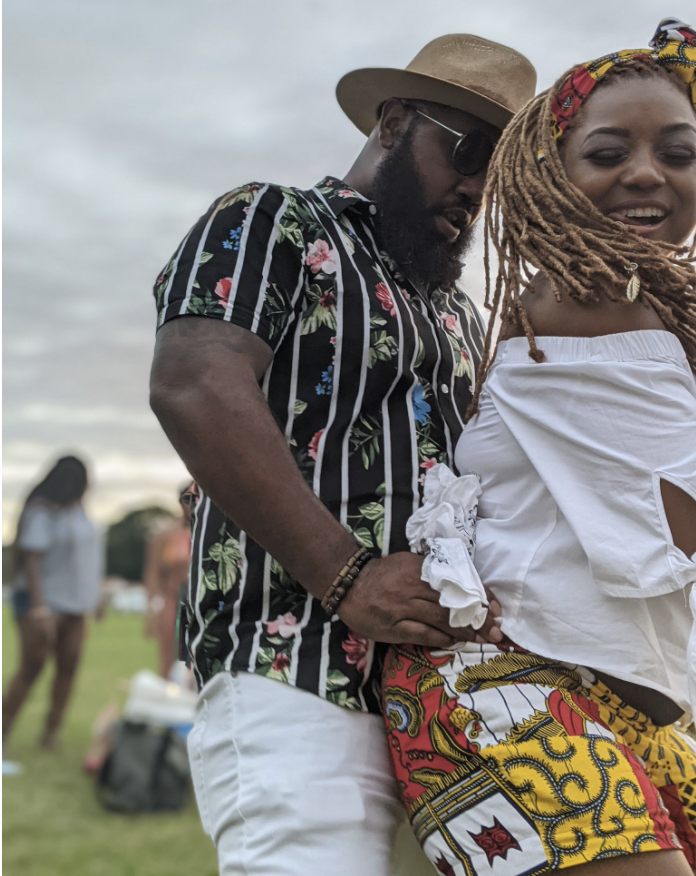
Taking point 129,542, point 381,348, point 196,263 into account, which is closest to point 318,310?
point 381,348

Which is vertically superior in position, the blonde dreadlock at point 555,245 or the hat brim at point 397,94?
the hat brim at point 397,94

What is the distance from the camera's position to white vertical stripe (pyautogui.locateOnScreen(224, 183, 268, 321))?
6.55 ft

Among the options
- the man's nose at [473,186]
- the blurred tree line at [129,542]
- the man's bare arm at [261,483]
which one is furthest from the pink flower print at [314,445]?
the blurred tree line at [129,542]

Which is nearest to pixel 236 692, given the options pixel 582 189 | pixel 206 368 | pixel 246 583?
pixel 246 583

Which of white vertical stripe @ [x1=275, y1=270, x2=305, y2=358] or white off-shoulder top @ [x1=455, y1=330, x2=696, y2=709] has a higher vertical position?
white vertical stripe @ [x1=275, y1=270, x2=305, y2=358]

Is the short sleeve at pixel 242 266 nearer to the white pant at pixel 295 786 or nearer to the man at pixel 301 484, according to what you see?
the man at pixel 301 484

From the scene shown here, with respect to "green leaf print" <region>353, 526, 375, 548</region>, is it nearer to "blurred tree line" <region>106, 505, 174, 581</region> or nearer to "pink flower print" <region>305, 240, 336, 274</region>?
"pink flower print" <region>305, 240, 336, 274</region>

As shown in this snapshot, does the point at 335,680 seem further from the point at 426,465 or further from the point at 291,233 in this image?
the point at 291,233

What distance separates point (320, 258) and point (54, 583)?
589cm

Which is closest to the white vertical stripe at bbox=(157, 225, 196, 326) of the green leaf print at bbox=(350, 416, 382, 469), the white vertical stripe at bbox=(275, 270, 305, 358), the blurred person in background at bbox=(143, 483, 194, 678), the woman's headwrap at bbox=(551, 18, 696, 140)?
the white vertical stripe at bbox=(275, 270, 305, 358)

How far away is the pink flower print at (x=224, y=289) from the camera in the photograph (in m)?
2.00

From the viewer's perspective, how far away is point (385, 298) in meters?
2.21

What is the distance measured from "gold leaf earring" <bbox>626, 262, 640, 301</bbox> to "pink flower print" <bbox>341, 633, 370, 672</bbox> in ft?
2.90

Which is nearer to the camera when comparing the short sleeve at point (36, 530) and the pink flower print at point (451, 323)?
the pink flower print at point (451, 323)
